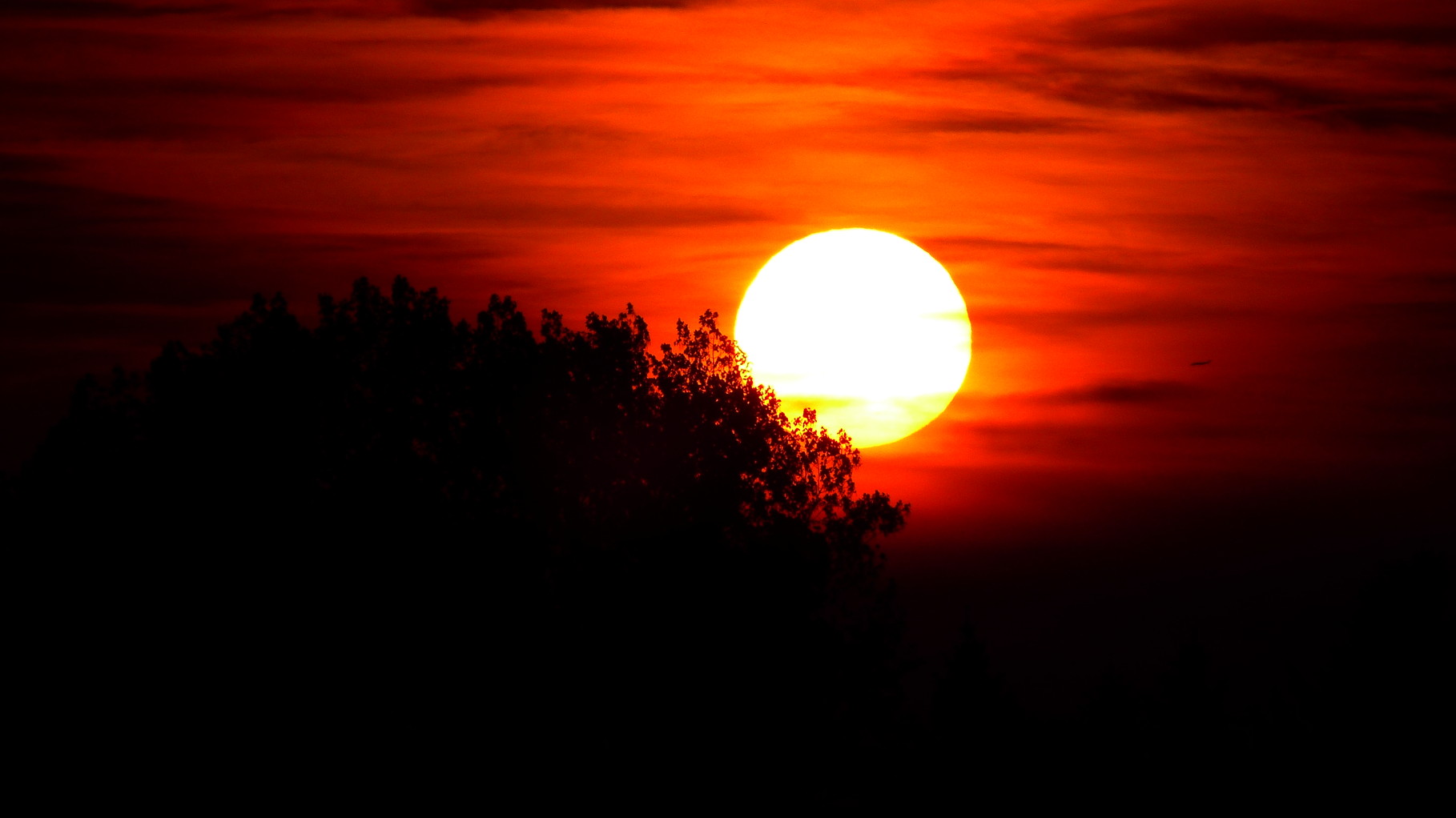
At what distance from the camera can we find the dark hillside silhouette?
1462 inches

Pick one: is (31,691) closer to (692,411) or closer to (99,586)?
(99,586)

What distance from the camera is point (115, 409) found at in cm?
3978

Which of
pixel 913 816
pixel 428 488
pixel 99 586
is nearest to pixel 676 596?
pixel 428 488

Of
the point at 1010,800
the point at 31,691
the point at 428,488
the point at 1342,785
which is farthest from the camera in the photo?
the point at 1010,800

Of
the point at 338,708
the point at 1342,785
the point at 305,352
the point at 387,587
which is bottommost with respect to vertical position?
the point at 1342,785

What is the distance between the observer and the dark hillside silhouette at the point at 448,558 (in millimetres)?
37125

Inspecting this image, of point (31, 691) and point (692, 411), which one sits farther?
point (692, 411)

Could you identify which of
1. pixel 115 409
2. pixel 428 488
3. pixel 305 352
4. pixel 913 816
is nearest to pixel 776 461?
pixel 428 488

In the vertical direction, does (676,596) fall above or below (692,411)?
below

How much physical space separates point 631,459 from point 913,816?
4299 cm

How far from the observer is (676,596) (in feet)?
132

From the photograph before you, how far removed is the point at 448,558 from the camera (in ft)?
128

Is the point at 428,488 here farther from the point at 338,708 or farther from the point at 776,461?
the point at 776,461

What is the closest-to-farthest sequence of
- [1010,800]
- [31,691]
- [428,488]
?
[31,691] < [428,488] < [1010,800]
